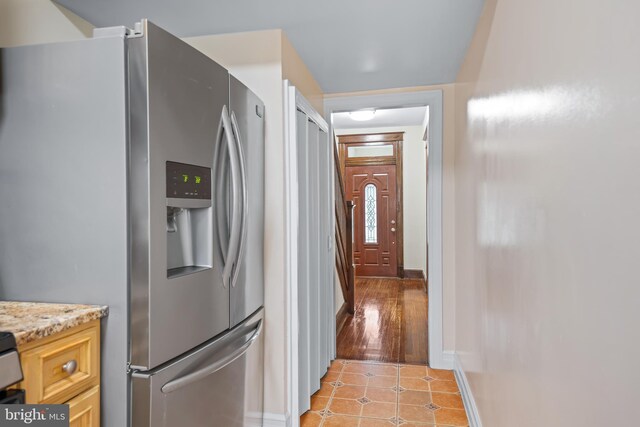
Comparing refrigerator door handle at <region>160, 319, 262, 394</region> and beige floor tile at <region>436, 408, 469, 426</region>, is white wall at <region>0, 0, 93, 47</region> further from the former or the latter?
beige floor tile at <region>436, 408, 469, 426</region>

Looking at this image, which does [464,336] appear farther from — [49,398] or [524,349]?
[49,398]

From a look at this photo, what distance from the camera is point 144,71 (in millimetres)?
1294

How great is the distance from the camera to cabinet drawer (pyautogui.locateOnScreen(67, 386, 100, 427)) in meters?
1.18

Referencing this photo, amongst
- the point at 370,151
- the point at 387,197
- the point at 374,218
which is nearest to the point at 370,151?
the point at 370,151

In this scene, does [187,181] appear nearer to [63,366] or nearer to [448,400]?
[63,366]

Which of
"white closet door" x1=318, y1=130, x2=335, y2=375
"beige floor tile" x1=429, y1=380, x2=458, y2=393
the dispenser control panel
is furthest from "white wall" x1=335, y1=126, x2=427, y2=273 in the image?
the dispenser control panel

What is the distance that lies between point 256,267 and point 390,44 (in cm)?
164

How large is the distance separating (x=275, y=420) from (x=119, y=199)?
156cm

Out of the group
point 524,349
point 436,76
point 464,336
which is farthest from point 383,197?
point 524,349

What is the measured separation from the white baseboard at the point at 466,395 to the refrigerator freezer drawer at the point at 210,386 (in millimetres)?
1232

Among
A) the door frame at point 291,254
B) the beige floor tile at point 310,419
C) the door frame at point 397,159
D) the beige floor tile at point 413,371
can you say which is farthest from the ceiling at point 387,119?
the beige floor tile at point 310,419

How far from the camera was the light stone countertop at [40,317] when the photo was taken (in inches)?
41.1

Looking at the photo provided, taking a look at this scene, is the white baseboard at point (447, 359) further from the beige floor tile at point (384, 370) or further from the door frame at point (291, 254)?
the door frame at point (291, 254)
